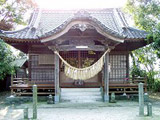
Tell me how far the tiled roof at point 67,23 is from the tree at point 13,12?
563 cm

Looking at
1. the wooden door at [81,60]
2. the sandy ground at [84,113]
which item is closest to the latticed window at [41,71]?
the wooden door at [81,60]

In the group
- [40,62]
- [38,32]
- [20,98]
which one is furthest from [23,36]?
[20,98]

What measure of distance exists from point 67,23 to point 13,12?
11.8 metres

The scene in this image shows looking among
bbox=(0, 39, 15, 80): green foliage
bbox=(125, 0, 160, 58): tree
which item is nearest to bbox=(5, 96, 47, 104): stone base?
bbox=(0, 39, 15, 80): green foliage

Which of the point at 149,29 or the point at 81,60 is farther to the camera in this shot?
the point at 81,60

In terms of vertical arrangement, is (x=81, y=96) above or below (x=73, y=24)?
below

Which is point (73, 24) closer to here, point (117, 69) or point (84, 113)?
point (84, 113)

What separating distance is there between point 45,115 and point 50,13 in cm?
844

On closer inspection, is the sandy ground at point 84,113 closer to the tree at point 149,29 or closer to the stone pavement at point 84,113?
the stone pavement at point 84,113

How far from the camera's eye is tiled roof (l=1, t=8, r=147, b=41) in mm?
8523

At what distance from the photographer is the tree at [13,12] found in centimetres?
1748

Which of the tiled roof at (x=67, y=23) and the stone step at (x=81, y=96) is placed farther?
the stone step at (x=81, y=96)

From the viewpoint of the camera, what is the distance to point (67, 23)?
Result: 8312 mm

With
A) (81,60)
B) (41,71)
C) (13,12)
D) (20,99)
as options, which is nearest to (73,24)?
(81,60)
